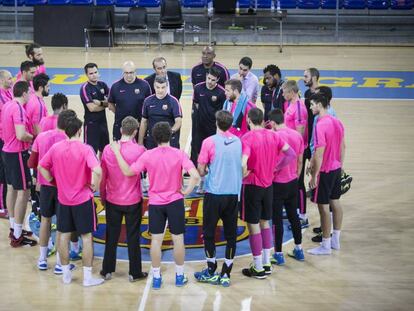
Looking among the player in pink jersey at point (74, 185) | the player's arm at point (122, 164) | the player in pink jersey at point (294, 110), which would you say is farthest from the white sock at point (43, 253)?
the player in pink jersey at point (294, 110)

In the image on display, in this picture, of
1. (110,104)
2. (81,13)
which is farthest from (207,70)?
(81,13)

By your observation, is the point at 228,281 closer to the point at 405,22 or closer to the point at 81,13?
the point at 81,13

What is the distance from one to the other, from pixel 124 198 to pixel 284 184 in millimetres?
1954

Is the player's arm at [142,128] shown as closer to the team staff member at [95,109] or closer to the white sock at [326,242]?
the team staff member at [95,109]

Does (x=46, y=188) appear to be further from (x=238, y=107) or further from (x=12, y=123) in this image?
(x=238, y=107)

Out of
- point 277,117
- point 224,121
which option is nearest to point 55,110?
point 224,121

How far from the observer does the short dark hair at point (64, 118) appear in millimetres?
8234

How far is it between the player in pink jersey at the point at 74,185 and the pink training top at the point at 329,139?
2.77 m

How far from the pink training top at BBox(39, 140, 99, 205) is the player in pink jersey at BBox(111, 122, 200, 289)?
351 millimetres

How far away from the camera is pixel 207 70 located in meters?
12.0

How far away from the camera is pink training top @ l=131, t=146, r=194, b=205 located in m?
8.16

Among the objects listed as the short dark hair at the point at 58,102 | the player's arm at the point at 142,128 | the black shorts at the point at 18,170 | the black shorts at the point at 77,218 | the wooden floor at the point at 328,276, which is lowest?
the wooden floor at the point at 328,276

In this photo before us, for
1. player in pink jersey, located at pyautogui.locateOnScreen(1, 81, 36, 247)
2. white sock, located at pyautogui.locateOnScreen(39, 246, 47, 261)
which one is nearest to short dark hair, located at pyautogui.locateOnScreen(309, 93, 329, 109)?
player in pink jersey, located at pyautogui.locateOnScreen(1, 81, 36, 247)

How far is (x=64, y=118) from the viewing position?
27.2 ft
